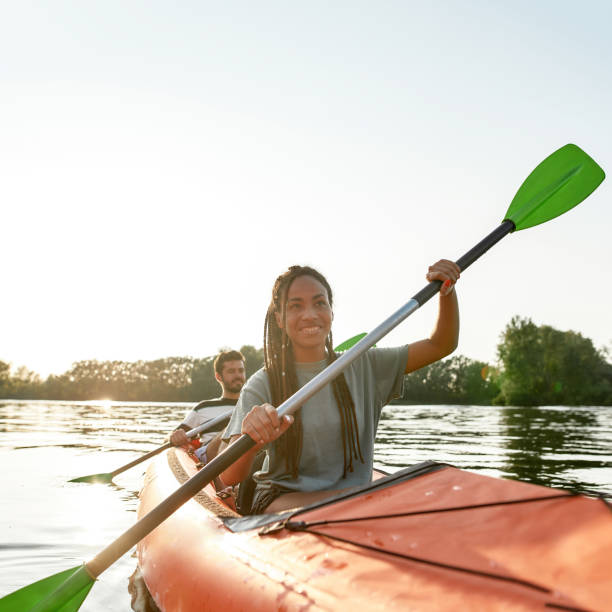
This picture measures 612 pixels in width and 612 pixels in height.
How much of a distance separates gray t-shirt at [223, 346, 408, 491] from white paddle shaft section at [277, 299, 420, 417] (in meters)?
0.15

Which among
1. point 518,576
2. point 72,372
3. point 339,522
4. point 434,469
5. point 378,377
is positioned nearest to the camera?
point 518,576

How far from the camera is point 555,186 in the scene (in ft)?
11.3

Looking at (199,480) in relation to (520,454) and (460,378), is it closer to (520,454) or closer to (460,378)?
(520,454)

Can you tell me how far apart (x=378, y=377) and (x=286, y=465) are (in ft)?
1.81

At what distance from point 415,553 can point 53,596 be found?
1.48m

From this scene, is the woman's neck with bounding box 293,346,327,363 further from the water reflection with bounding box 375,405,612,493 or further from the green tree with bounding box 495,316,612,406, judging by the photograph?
the green tree with bounding box 495,316,612,406

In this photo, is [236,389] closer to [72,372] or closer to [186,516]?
[186,516]

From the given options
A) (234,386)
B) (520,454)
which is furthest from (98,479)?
(520,454)

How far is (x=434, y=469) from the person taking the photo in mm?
2115

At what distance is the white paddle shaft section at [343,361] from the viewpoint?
239 cm

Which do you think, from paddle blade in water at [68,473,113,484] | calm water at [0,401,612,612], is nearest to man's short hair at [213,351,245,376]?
calm water at [0,401,612,612]

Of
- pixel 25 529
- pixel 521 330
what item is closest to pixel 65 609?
pixel 25 529

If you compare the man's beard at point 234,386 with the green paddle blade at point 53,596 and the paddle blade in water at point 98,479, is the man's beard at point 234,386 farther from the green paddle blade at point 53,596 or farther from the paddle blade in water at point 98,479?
the green paddle blade at point 53,596

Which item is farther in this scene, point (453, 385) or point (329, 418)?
point (453, 385)
